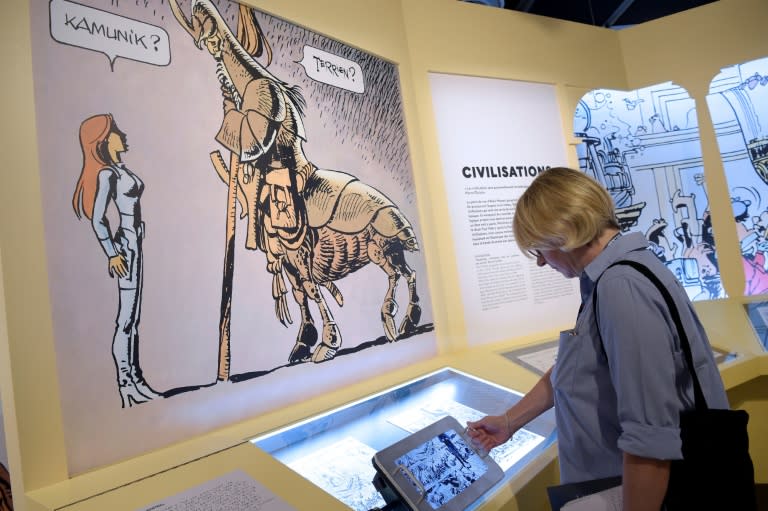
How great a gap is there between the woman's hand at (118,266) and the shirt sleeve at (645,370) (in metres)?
1.61

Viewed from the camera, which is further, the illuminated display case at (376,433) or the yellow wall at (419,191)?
the illuminated display case at (376,433)

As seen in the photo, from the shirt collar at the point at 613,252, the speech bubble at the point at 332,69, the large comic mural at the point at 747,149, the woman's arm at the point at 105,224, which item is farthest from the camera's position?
the large comic mural at the point at 747,149

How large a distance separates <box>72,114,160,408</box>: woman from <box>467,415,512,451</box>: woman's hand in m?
1.18

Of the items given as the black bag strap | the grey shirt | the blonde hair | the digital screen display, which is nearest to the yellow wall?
the digital screen display

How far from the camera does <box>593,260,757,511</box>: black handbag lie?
103 cm

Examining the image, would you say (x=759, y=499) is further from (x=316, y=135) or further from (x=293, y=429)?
(x=316, y=135)

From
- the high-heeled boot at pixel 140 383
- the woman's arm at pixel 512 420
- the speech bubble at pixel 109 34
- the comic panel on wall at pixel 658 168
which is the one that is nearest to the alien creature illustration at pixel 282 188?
the speech bubble at pixel 109 34

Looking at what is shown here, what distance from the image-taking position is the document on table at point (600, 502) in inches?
46.4

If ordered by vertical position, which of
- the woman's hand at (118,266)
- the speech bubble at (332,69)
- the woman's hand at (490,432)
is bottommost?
the woman's hand at (490,432)

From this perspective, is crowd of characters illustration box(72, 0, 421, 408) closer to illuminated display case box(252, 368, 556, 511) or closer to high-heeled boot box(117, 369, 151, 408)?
high-heeled boot box(117, 369, 151, 408)

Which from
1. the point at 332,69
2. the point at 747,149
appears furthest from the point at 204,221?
the point at 747,149

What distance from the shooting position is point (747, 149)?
4.49 metres

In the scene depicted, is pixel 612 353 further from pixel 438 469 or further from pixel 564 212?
pixel 438 469

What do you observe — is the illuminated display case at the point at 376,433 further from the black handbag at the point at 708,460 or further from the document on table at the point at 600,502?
the black handbag at the point at 708,460
